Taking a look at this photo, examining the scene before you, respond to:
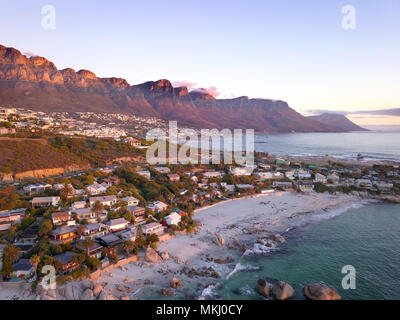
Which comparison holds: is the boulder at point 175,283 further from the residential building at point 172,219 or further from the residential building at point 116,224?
the residential building at point 116,224

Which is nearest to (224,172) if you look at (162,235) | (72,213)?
(162,235)

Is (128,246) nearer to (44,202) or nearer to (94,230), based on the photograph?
(94,230)

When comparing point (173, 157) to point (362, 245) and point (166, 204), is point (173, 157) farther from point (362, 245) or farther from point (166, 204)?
point (362, 245)

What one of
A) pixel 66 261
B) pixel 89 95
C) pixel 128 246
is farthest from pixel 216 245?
pixel 89 95

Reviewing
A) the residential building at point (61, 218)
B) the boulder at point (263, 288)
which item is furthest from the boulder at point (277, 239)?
the residential building at point (61, 218)

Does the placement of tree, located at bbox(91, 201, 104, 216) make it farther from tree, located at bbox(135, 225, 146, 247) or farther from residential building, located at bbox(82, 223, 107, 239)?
tree, located at bbox(135, 225, 146, 247)

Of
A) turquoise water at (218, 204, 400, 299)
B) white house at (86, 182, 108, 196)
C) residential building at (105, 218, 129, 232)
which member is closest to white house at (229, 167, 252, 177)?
turquoise water at (218, 204, 400, 299)
